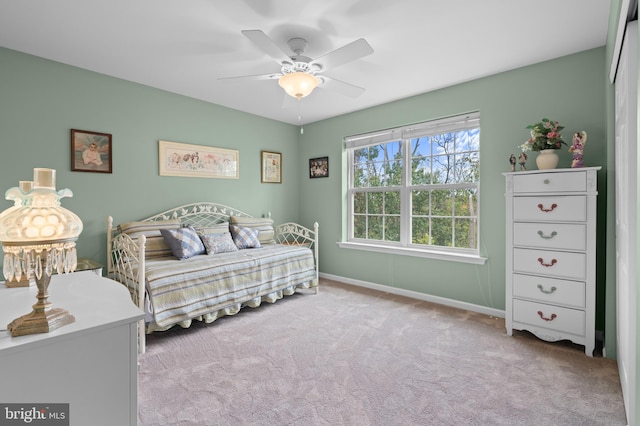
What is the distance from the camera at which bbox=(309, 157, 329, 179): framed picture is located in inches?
189

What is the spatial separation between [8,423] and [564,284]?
3.23 m

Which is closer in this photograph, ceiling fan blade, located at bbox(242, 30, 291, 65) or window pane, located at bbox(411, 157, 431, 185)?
ceiling fan blade, located at bbox(242, 30, 291, 65)

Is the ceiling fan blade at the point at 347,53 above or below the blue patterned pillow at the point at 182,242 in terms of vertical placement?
above

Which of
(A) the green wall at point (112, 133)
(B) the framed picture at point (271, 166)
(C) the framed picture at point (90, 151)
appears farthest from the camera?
(B) the framed picture at point (271, 166)

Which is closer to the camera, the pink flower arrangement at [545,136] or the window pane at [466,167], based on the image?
the pink flower arrangement at [545,136]

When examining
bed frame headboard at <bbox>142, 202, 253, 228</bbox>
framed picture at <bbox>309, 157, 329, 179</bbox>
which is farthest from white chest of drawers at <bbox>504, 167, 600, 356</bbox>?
bed frame headboard at <bbox>142, 202, 253, 228</bbox>

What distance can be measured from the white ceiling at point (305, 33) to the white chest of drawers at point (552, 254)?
1100mm

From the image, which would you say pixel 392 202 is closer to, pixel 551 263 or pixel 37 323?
pixel 551 263

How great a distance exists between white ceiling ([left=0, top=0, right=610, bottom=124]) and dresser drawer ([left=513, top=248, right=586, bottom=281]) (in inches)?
67.4

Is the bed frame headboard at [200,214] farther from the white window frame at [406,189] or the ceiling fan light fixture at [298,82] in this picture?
the ceiling fan light fixture at [298,82]

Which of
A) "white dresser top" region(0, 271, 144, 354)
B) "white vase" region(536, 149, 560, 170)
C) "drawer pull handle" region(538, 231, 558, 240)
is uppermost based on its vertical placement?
"white vase" region(536, 149, 560, 170)

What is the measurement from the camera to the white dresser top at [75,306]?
856 mm

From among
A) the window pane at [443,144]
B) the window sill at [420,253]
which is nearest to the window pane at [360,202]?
the window sill at [420,253]

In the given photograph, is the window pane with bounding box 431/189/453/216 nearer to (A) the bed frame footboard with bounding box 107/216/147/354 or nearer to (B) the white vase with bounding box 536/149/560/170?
(B) the white vase with bounding box 536/149/560/170
